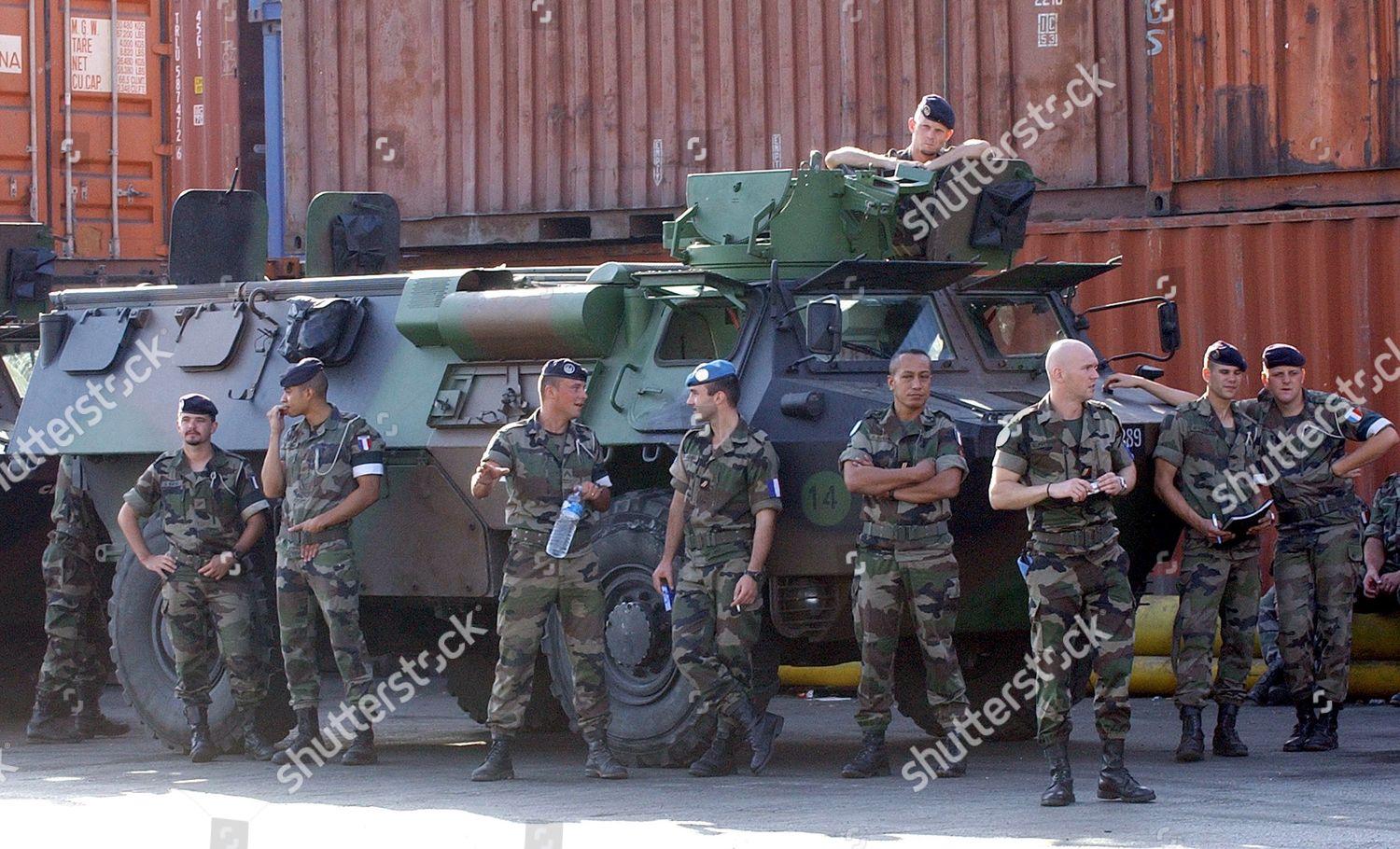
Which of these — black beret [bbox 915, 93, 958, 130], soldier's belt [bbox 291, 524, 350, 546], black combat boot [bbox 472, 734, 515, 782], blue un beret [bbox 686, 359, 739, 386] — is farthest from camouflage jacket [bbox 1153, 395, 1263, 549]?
soldier's belt [bbox 291, 524, 350, 546]

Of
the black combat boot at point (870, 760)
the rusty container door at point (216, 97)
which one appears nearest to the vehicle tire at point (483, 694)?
the black combat boot at point (870, 760)

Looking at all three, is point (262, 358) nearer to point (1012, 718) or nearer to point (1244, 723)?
point (1012, 718)

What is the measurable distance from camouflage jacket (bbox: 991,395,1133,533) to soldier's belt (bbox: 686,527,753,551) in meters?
1.33

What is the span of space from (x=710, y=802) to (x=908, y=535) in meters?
1.31

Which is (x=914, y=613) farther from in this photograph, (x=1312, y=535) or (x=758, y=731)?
(x=1312, y=535)

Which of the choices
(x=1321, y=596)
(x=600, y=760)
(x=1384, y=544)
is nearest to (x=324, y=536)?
(x=600, y=760)

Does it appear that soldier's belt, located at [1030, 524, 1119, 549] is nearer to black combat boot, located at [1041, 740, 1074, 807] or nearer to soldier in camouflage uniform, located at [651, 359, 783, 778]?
black combat boot, located at [1041, 740, 1074, 807]

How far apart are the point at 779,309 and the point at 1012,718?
2345 mm

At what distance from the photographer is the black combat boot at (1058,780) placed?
7.89 meters

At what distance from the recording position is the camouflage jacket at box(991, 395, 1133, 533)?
802 cm

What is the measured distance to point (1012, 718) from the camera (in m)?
10.5

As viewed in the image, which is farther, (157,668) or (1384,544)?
(1384,544)

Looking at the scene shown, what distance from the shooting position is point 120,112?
18297 mm

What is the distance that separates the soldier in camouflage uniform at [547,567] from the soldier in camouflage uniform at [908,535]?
106 centimetres
